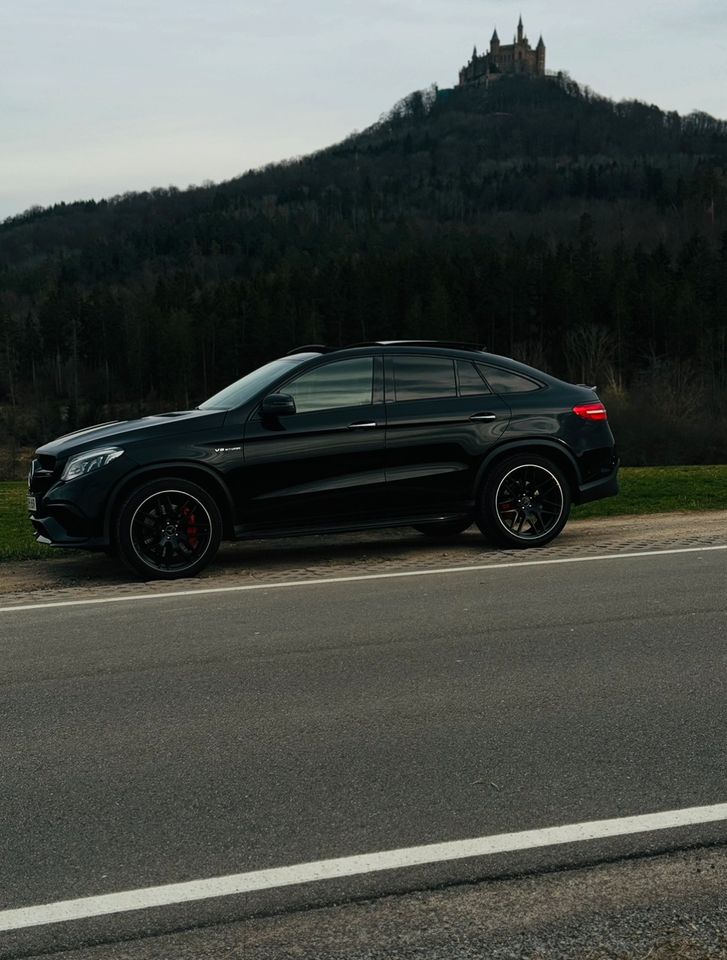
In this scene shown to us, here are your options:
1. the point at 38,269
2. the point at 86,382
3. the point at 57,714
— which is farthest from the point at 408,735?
the point at 38,269

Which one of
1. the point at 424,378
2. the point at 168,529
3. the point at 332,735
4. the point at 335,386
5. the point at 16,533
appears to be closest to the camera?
the point at 332,735

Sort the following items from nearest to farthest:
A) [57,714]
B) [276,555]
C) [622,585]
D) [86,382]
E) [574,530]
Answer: [57,714]
[622,585]
[276,555]
[574,530]
[86,382]

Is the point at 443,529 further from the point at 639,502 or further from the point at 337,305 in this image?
the point at 337,305

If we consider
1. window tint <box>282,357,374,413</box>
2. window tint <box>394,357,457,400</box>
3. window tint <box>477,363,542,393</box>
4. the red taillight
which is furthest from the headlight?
the red taillight

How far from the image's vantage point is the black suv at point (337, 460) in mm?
9195

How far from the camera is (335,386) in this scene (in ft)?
32.4

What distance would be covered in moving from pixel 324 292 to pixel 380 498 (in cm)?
11836

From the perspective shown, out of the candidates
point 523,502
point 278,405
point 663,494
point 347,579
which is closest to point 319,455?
point 278,405

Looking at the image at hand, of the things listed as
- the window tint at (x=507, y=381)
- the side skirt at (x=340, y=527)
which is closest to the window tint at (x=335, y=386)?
the side skirt at (x=340, y=527)

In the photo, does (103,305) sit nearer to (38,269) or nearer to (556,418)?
(38,269)

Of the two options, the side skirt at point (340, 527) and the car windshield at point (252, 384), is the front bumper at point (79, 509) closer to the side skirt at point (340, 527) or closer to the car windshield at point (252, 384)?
the side skirt at point (340, 527)

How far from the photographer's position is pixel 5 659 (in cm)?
664

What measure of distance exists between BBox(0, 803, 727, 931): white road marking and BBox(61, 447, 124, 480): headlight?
5821 millimetres

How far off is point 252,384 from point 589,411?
3.12 meters
